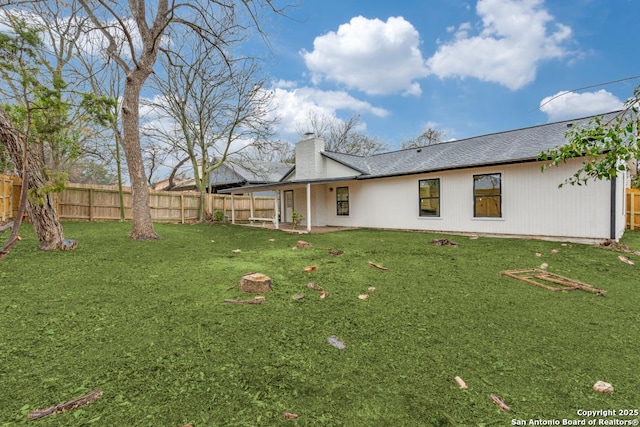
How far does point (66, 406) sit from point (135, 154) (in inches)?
301

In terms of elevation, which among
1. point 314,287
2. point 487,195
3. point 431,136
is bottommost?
point 314,287

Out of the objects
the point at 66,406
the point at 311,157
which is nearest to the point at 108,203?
the point at 311,157

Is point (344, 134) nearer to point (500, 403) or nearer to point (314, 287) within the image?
point (314, 287)

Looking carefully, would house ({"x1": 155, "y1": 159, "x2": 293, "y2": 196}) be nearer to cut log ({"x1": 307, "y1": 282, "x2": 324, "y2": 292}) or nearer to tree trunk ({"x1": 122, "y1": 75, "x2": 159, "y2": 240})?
tree trunk ({"x1": 122, "y1": 75, "x2": 159, "y2": 240})

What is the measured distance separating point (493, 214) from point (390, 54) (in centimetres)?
708

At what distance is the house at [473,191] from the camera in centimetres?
821

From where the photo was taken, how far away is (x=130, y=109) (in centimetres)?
805

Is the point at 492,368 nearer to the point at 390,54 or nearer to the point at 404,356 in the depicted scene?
the point at 404,356

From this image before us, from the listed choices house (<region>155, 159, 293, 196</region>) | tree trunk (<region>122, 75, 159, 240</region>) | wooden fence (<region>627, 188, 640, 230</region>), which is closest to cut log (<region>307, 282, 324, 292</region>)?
tree trunk (<region>122, 75, 159, 240</region>)

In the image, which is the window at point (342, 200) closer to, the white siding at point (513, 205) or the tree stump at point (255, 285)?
the white siding at point (513, 205)

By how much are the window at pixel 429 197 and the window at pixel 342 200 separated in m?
3.56

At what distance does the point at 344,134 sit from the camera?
30078 millimetres

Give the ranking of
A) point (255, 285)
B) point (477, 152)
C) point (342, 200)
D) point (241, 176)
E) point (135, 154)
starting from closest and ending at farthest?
point (255, 285) < point (135, 154) < point (477, 152) < point (342, 200) < point (241, 176)

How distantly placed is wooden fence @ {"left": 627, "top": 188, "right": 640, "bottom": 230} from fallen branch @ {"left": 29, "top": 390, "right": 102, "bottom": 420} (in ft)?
57.5
